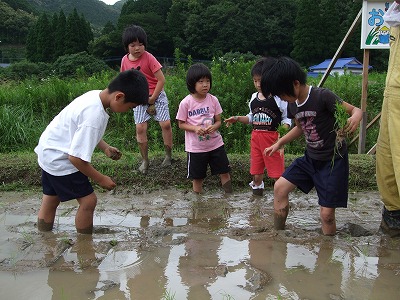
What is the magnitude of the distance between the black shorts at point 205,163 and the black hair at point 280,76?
1708mm

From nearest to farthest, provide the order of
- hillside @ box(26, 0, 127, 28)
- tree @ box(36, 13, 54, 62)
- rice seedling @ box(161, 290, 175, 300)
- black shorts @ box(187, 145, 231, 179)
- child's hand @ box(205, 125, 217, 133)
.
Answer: rice seedling @ box(161, 290, 175, 300) → child's hand @ box(205, 125, 217, 133) → black shorts @ box(187, 145, 231, 179) → tree @ box(36, 13, 54, 62) → hillside @ box(26, 0, 127, 28)

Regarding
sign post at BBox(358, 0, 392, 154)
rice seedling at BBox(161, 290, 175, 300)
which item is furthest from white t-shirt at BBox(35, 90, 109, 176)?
sign post at BBox(358, 0, 392, 154)

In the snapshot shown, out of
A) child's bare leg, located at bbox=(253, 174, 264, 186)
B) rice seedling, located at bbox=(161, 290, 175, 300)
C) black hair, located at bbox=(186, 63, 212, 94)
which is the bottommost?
child's bare leg, located at bbox=(253, 174, 264, 186)

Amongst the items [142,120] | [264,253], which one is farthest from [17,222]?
[264,253]

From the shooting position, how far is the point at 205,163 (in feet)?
16.3

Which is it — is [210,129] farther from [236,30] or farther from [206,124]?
[236,30]

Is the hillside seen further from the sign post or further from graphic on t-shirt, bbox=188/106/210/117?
graphic on t-shirt, bbox=188/106/210/117

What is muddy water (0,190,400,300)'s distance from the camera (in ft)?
8.75

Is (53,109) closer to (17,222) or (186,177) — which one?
(186,177)

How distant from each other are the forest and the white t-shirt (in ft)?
111

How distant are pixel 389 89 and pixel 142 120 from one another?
2.95 m

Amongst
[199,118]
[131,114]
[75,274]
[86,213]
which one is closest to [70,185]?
[86,213]

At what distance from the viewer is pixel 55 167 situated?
343 cm

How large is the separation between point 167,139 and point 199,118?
31.6 inches
